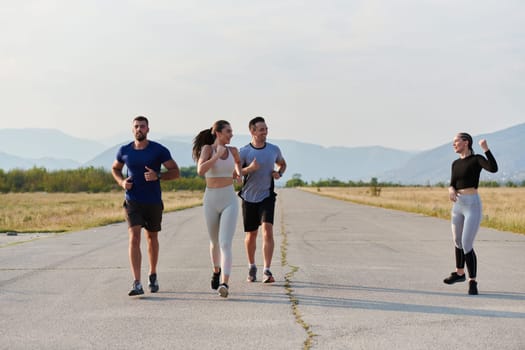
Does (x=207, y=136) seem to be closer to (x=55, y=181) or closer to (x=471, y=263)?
(x=471, y=263)

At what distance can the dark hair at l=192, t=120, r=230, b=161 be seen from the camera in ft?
27.0

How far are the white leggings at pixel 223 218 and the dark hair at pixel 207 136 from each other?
0.52 metres

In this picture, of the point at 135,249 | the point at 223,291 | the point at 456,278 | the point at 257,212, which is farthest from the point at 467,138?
the point at 135,249

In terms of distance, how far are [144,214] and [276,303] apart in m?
1.97

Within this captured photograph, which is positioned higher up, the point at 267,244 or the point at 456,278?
the point at 267,244

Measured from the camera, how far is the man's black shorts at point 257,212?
9.11 m

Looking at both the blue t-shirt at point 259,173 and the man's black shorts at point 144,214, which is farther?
the blue t-shirt at point 259,173

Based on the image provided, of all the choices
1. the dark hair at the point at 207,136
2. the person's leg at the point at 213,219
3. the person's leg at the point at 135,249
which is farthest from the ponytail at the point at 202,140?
the person's leg at the point at 135,249

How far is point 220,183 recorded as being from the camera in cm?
820

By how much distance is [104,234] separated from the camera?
1959cm

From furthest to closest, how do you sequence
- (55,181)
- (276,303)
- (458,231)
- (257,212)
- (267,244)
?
1. (55,181)
2. (267,244)
3. (257,212)
4. (458,231)
5. (276,303)

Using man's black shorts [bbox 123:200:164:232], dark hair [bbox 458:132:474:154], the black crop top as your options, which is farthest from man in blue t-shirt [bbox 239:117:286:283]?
dark hair [bbox 458:132:474:154]

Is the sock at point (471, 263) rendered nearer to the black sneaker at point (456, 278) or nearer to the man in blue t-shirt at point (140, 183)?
the black sneaker at point (456, 278)

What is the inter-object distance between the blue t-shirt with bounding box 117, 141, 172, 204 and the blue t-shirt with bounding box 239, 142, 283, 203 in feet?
3.75
